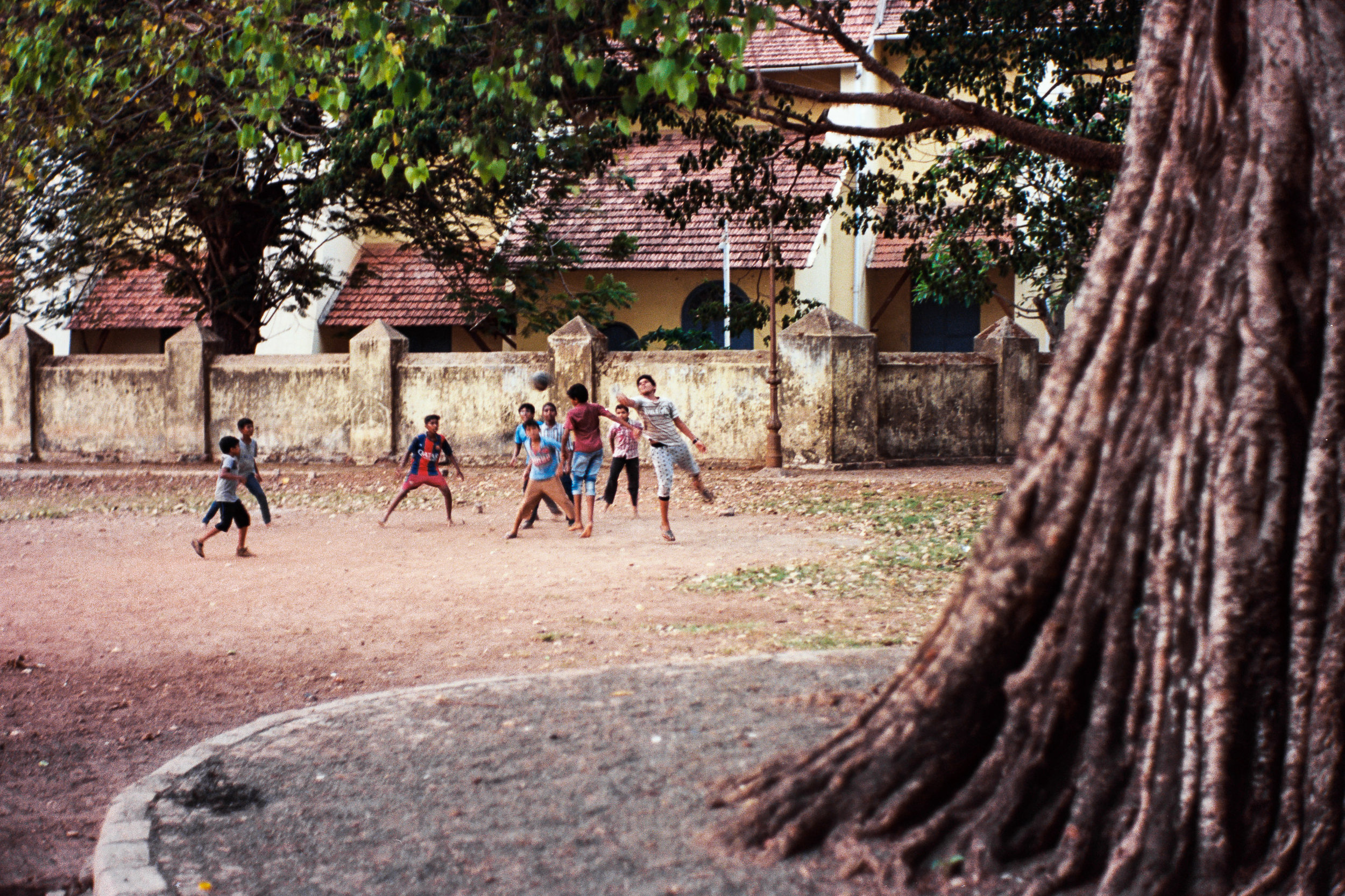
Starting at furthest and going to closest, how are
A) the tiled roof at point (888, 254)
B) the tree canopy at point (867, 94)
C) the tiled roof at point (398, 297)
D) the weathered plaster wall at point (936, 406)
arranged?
the tiled roof at point (888, 254)
the tiled roof at point (398, 297)
the weathered plaster wall at point (936, 406)
the tree canopy at point (867, 94)

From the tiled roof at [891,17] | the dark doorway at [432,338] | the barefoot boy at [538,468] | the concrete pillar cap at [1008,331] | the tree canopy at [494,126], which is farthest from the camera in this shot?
the dark doorway at [432,338]

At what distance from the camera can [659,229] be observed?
2456 centimetres

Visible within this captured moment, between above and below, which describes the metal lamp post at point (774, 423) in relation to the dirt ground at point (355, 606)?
above

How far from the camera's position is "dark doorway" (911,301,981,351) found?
84.5 ft

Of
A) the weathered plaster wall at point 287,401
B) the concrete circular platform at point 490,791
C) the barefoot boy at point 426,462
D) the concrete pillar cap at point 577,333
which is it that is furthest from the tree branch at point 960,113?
the weathered plaster wall at point 287,401

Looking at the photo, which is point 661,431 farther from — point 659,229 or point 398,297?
Answer: point 398,297

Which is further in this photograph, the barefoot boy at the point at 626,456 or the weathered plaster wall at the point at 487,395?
the weathered plaster wall at the point at 487,395

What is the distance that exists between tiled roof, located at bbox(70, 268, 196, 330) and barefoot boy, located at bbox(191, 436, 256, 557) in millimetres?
14096

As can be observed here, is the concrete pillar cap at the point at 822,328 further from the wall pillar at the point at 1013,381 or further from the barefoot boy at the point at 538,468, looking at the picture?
the barefoot boy at the point at 538,468

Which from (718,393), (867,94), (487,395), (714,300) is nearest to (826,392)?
(718,393)

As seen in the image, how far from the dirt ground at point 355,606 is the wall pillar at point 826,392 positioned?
2.91 meters

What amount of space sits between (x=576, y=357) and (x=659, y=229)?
6.13 meters

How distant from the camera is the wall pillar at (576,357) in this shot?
63.1 feet

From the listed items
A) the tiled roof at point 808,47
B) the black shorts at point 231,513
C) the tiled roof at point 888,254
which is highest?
the tiled roof at point 808,47
